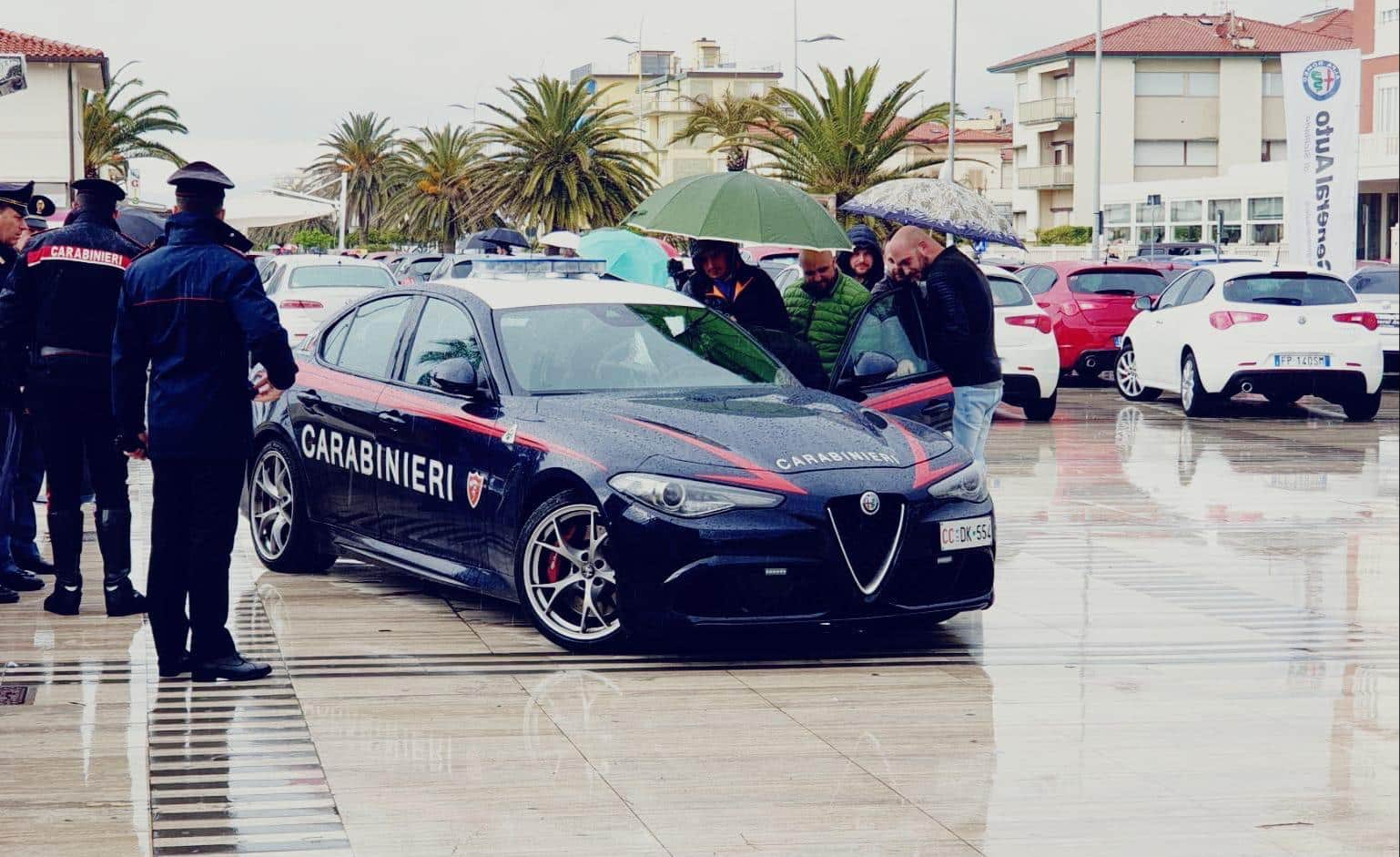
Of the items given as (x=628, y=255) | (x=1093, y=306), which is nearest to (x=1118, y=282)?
(x=1093, y=306)

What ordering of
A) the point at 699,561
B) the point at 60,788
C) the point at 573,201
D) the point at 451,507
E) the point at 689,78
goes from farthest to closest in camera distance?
the point at 689,78, the point at 573,201, the point at 451,507, the point at 699,561, the point at 60,788

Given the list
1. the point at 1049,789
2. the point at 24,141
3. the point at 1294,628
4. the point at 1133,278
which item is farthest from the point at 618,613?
the point at 24,141

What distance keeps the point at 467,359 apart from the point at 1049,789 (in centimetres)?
370

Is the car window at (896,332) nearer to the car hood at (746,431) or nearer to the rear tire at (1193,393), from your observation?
the car hood at (746,431)

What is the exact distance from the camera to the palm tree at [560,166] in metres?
55.3

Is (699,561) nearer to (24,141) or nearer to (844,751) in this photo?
(844,751)

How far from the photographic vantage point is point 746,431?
7.65m

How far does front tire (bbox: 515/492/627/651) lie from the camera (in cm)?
752

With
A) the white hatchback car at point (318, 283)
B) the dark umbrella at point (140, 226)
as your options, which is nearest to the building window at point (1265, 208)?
the white hatchback car at point (318, 283)

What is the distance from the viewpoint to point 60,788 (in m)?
5.56

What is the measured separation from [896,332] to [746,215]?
1.40m

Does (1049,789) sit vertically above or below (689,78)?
below

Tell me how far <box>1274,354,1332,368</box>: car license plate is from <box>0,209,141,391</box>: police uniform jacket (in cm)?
1318

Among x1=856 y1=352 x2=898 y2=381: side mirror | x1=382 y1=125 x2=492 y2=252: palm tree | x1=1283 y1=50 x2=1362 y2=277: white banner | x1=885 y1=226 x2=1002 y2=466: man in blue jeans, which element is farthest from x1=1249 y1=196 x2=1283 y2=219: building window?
x1=856 y1=352 x2=898 y2=381: side mirror
